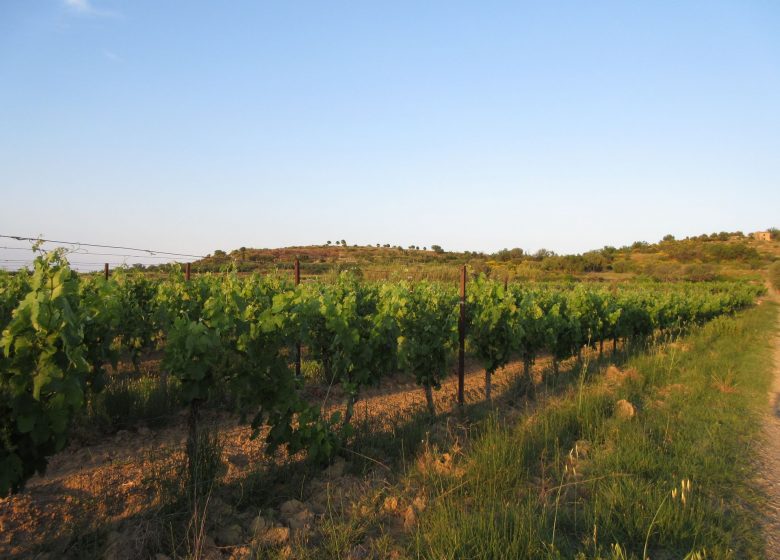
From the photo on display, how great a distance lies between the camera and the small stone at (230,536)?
9.32 feet

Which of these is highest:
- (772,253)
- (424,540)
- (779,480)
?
(772,253)

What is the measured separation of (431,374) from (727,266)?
194 feet

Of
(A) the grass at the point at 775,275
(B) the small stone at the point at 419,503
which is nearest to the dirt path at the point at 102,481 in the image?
(B) the small stone at the point at 419,503

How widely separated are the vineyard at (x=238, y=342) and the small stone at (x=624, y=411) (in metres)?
1.90

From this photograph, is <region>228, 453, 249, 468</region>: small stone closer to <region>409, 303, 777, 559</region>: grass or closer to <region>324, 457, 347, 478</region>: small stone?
<region>324, 457, 347, 478</region>: small stone

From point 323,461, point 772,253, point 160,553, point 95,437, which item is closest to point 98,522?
point 160,553

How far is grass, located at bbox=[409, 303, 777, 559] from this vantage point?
2.70 metres

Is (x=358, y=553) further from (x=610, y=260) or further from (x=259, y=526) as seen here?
(x=610, y=260)

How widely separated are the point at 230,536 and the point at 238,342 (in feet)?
4.72

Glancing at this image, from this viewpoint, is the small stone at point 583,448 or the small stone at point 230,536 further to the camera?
the small stone at point 583,448

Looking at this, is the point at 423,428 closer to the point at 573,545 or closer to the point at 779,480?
the point at 573,545

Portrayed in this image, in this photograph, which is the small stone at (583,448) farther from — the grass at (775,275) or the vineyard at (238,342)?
the grass at (775,275)

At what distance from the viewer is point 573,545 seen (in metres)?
2.82

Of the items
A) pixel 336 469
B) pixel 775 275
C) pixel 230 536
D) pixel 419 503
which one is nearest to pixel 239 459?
pixel 336 469
